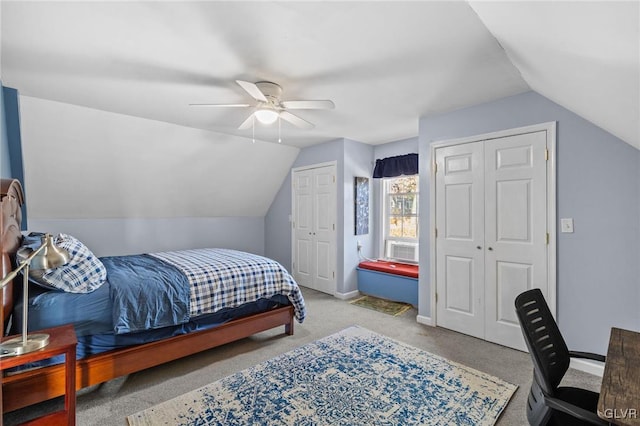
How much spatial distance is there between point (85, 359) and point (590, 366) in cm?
377

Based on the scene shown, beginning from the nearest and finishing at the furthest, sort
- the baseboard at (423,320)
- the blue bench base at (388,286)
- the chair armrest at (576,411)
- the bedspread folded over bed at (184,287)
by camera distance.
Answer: the chair armrest at (576,411), the bedspread folded over bed at (184,287), the baseboard at (423,320), the blue bench base at (388,286)

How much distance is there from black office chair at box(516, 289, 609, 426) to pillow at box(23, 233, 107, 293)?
8.69 feet

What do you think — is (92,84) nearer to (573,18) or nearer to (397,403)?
(573,18)

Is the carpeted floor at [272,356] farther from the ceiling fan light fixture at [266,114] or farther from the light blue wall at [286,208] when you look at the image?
the ceiling fan light fixture at [266,114]

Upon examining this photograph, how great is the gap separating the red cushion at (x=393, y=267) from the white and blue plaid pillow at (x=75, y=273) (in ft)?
10.6

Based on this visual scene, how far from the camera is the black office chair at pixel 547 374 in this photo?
47.9 inches

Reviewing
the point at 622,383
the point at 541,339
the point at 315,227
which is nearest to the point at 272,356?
the point at 541,339

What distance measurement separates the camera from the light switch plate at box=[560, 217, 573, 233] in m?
2.55

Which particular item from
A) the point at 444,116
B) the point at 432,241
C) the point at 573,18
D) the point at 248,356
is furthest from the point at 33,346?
the point at 444,116

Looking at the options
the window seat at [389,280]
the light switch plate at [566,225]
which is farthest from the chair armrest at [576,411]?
the window seat at [389,280]

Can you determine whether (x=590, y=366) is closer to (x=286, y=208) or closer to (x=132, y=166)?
(x=286, y=208)

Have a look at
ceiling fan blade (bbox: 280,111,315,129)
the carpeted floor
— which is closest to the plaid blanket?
A: the carpeted floor

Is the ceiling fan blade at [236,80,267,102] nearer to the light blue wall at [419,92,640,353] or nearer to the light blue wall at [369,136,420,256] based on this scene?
the light blue wall at [419,92,640,353]

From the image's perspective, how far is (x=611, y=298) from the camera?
2.36 m
